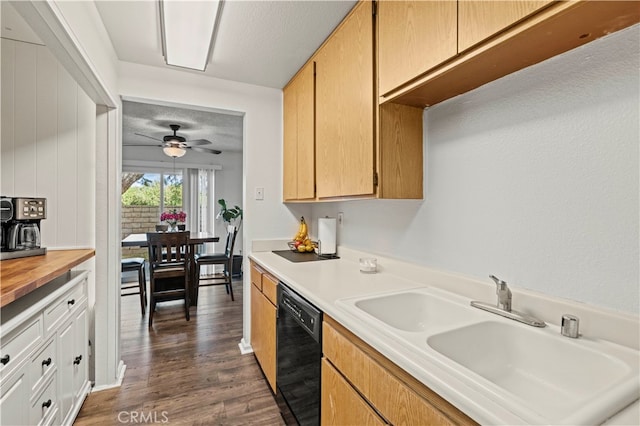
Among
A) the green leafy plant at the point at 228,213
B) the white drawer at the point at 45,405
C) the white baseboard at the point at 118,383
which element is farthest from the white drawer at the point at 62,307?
the green leafy plant at the point at 228,213

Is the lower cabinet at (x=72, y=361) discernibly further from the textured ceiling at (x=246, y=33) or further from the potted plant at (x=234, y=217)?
the potted plant at (x=234, y=217)

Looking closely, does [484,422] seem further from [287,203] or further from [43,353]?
[287,203]

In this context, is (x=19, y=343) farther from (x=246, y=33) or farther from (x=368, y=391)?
(x=246, y=33)

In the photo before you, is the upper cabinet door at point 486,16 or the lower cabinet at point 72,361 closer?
the upper cabinet door at point 486,16

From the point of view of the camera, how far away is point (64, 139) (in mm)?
2014

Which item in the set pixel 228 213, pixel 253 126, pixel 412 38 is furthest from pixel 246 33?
pixel 228 213

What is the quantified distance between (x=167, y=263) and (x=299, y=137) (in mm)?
2128

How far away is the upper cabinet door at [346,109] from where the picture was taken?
1476 millimetres

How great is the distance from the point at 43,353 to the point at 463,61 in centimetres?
207

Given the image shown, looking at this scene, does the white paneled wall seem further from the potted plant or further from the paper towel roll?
the potted plant

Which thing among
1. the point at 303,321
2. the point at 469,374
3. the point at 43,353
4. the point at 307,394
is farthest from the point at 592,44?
the point at 43,353

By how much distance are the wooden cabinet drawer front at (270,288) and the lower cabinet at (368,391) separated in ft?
2.13

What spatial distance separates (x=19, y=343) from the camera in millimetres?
1136

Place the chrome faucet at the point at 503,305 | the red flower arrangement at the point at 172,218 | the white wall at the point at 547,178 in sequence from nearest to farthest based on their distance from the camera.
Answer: the white wall at the point at 547,178
the chrome faucet at the point at 503,305
the red flower arrangement at the point at 172,218
